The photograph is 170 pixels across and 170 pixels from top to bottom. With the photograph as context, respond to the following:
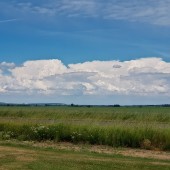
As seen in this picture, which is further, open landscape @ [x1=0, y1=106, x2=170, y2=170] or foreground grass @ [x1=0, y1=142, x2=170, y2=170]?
open landscape @ [x1=0, y1=106, x2=170, y2=170]

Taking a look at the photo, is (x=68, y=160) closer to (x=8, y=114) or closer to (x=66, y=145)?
(x=66, y=145)

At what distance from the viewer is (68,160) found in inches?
560

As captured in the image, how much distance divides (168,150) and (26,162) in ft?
27.3

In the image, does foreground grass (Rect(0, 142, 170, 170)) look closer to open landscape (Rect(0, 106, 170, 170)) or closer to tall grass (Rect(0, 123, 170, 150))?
open landscape (Rect(0, 106, 170, 170))

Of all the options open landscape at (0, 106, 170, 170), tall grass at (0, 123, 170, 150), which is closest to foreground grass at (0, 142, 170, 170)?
open landscape at (0, 106, 170, 170)

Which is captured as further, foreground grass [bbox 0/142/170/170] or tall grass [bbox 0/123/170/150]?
tall grass [bbox 0/123/170/150]

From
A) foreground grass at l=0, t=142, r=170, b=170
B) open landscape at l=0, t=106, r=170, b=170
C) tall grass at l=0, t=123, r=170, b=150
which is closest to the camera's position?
foreground grass at l=0, t=142, r=170, b=170

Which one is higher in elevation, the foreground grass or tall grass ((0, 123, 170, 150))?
tall grass ((0, 123, 170, 150))

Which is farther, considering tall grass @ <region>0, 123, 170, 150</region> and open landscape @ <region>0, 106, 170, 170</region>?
tall grass @ <region>0, 123, 170, 150</region>

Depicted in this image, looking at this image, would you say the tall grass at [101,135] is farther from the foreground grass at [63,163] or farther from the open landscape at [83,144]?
the foreground grass at [63,163]

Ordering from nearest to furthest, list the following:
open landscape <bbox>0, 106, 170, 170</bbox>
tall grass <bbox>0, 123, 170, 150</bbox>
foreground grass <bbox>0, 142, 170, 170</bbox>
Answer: foreground grass <bbox>0, 142, 170, 170</bbox>, open landscape <bbox>0, 106, 170, 170</bbox>, tall grass <bbox>0, 123, 170, 150</bbox>

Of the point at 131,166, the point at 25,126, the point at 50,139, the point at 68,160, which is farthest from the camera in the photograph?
the point at 25,126

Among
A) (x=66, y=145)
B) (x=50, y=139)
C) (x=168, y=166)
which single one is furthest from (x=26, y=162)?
(x=50, y=139)

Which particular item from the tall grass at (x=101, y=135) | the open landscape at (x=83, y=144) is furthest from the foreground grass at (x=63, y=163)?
the tall grass at (x=101, y=135)
